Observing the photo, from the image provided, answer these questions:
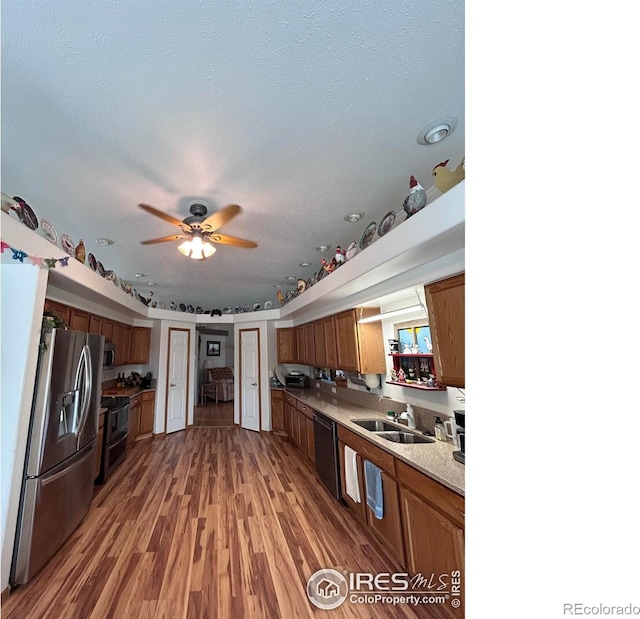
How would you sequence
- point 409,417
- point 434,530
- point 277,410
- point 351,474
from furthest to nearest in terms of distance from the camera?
point 277,410, point 409,417, point 351,474, point 434,530

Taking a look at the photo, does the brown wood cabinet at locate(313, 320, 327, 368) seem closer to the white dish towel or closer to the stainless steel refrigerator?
the white dish towel

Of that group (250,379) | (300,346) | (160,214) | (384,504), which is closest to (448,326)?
(384,504)

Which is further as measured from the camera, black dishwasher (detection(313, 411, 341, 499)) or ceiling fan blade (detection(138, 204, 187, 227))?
black dishwasher (detection(313, 411, 341, 499))

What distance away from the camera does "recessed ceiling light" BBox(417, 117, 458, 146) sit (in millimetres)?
1707

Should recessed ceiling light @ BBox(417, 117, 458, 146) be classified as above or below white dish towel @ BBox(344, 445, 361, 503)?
above

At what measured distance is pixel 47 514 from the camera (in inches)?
83.4

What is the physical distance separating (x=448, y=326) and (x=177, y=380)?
18.0ft

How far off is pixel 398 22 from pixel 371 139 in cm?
64

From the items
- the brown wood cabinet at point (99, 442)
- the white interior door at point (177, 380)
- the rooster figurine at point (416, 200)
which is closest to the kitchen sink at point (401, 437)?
the rooster figurine at point (416, 200)

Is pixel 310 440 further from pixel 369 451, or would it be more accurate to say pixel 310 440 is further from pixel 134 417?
pixel 134 417

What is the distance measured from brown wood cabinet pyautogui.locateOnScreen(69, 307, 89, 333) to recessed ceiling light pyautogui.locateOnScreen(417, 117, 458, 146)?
4.04 m

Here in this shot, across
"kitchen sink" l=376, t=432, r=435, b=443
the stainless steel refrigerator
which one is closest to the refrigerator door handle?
the stainless steel refrigerator

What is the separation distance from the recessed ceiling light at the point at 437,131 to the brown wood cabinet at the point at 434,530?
2021 millimetres
